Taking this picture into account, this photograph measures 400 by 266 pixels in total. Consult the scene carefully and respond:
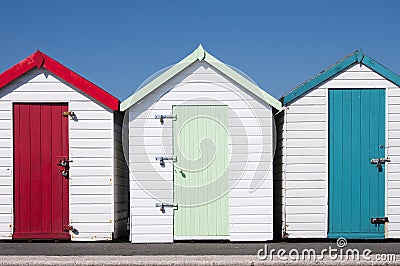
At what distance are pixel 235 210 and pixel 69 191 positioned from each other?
2.90 metres

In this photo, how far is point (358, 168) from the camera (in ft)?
39.2

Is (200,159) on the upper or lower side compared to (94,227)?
upper

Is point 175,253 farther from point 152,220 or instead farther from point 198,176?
point 198,176

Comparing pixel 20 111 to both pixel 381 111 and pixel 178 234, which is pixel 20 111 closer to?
pixel 178 234

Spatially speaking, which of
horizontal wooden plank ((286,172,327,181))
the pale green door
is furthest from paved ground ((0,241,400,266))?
horizontal wooden plank ((286,172,327,181))

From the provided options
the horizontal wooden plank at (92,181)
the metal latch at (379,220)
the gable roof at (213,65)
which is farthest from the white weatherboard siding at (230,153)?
the metal latch at (379,220)

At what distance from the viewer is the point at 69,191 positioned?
12.0 meters

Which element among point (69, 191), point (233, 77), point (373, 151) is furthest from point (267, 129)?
point (69, 191)

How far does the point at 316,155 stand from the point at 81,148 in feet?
13.4

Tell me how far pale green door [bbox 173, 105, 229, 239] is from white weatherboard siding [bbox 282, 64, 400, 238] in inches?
45.6

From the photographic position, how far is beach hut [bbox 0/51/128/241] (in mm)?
11953

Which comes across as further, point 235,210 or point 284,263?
point 235,210

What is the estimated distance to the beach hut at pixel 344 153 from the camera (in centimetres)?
1190

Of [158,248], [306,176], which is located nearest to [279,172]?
[306,176]
